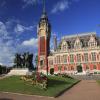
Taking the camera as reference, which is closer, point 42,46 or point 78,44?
point 78,44

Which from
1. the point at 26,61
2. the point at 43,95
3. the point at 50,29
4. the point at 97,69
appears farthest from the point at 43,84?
the point at 50,29

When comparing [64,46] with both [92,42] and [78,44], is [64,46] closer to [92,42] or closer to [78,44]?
[78,44]

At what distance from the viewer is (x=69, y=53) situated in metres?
87.6

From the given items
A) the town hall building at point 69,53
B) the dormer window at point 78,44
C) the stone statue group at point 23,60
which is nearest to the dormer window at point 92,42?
the town hall building at point 69,53

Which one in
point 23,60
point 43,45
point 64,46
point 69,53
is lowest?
point 23,60

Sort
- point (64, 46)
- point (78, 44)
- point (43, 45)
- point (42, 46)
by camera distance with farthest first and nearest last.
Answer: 1. point (42, 46)
2. point (43, 45)
3. point (64, 46)
4. point (78, 44)

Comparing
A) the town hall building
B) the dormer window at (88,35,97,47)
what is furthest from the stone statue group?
the dormer window at (88,35,97,47)

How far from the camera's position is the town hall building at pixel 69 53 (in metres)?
82.2

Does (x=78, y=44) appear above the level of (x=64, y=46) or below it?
above

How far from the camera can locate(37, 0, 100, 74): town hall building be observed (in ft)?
270

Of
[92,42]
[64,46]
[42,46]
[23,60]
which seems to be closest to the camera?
[23,60]

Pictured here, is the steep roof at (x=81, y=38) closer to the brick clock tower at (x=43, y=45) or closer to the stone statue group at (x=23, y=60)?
the brick clock tower at (x=43, y=45)

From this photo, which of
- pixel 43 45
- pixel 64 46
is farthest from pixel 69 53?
pixel 43 45

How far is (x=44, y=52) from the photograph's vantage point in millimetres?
92562
